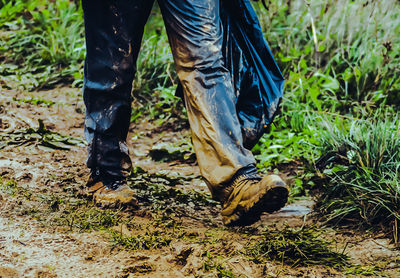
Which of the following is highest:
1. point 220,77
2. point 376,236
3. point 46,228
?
point 220,77

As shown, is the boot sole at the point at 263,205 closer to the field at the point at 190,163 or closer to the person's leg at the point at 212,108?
the person's leg at the point at 212,108

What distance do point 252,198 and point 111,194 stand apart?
0.94 metres

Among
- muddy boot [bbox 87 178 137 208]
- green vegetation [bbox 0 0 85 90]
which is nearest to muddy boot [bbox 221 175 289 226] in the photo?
muddy boot [bbox 87 178 137 208]

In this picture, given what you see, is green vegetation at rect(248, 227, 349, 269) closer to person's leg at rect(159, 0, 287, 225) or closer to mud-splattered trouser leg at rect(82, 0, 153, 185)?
person's leg at rect(159, 0, 287, 225)

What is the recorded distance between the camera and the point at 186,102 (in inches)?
84.9

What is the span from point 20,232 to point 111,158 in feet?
2.26

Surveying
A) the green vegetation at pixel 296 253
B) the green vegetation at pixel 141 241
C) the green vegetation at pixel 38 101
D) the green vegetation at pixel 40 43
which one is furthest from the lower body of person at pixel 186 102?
the green vegetation at pixel 40 43

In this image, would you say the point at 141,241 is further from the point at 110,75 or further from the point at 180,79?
the point at 110,75

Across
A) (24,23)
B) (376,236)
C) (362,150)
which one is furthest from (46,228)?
(24,23)

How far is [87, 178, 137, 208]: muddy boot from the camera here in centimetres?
245

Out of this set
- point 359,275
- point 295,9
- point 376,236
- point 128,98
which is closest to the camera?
point 359,275

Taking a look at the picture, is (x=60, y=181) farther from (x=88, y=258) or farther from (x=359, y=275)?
(x=359, y=275)

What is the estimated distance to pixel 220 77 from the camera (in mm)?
2096

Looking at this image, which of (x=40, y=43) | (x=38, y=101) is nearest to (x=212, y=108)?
(x=38, y=101)
